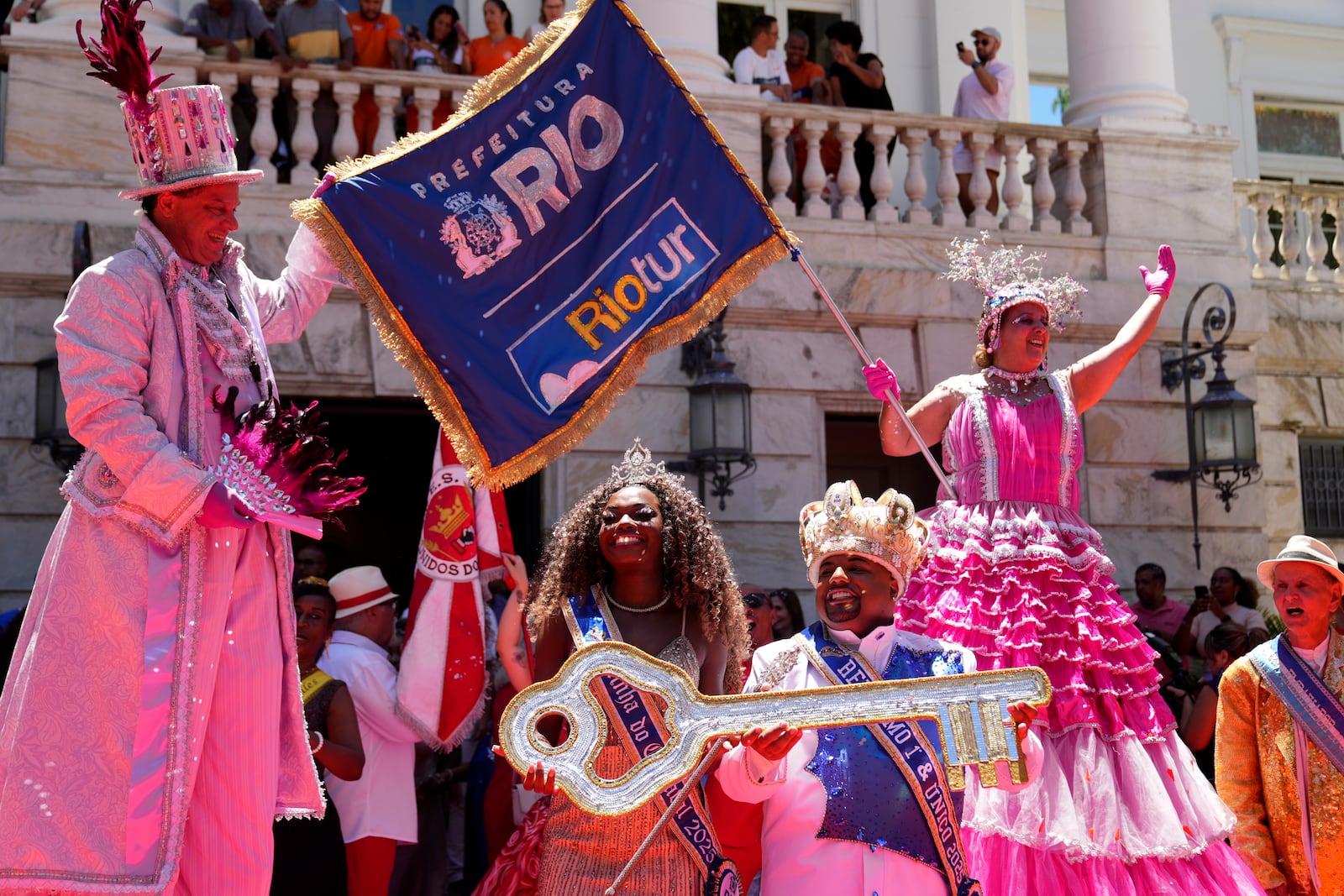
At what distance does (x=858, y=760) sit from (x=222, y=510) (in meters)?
1.82

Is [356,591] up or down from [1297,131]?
down

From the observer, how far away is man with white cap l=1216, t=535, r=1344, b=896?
5137 mm

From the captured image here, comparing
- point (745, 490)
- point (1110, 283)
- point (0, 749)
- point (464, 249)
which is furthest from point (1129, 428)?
point (0, 749)

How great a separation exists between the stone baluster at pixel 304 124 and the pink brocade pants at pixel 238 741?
6.46 m

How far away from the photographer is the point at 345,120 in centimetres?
995

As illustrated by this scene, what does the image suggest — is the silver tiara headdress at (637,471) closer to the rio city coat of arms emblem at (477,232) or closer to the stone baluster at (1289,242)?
the rio city coat of arms emblem at (477,232)

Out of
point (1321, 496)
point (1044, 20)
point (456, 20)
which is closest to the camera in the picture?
point (456, 20)

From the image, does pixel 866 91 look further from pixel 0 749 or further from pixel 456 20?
pixel 0 749

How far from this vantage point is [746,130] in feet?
34.7

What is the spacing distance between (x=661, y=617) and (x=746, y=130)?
6.48 meters

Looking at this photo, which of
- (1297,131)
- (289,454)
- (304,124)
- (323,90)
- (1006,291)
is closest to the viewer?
(289,454)

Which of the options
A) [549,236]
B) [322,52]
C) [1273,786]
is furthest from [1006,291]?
[322,52]

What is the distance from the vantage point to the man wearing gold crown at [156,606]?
11.3 ft

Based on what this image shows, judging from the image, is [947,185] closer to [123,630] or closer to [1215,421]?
[1215,421]
